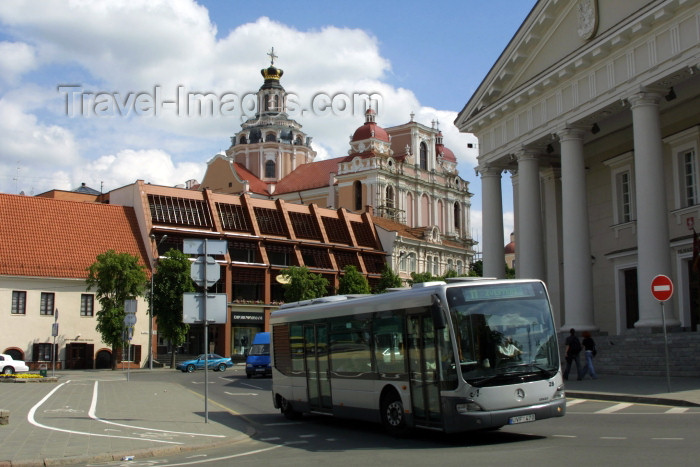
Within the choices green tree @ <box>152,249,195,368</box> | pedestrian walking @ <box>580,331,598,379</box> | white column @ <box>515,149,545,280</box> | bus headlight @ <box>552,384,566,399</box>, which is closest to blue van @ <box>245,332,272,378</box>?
white column @ <box>515,149,545,280</box>

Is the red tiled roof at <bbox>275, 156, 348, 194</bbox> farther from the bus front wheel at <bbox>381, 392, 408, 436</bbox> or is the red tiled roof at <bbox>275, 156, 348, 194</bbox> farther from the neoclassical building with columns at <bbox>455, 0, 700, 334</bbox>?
the bus front wheel at <bbox>381, 392, 408, 436</bbox>

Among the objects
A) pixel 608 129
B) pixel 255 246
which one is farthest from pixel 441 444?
pixel 255 246

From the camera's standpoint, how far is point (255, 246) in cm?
7094

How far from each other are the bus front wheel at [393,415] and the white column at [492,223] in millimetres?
19797

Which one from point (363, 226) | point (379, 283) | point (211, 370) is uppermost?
point (363, 226)

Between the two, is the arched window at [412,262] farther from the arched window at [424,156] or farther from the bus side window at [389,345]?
the bus side window at [389,345]

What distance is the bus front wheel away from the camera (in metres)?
13.9

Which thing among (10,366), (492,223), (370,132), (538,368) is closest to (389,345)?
(538,368)

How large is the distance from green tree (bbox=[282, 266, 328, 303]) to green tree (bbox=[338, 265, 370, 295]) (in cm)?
245

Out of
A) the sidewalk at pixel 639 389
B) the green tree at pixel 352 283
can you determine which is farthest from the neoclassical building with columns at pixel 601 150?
the green tree at pixel 352 283

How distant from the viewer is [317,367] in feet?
55.9

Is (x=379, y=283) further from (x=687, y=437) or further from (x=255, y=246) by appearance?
(x=687, y=437)

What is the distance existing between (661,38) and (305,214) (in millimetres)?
56167

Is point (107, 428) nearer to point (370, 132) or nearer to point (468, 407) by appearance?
point (468, 407)
